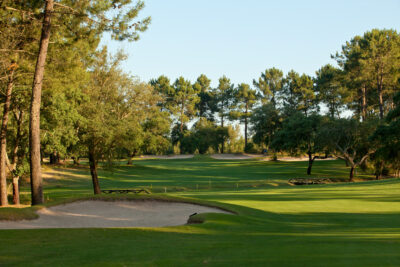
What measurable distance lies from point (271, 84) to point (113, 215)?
93555 mm

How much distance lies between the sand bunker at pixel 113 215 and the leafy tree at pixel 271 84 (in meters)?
89.0

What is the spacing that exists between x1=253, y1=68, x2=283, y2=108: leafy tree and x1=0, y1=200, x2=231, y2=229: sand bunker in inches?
3502

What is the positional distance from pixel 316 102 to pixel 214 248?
88.6 metres

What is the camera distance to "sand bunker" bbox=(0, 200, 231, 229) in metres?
11.8

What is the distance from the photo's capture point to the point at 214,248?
22.4 feet

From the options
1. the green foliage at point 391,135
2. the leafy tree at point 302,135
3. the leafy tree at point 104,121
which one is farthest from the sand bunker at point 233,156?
the leafy tree at point 104,121

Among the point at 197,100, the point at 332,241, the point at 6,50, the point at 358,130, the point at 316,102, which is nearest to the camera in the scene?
the point at 332,241

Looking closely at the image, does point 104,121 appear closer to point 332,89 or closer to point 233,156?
point 332,89

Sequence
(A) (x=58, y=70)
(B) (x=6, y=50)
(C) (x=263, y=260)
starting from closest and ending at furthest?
(C) (x=263, y=260)
(B) (x=6, y=50)
(A) (x=58, y=70)

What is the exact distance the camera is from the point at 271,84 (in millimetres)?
103000

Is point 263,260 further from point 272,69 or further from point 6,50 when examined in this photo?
point 272,69

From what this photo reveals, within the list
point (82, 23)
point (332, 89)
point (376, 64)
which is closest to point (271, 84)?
point (332, 89)

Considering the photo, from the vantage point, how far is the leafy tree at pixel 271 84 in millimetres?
101500

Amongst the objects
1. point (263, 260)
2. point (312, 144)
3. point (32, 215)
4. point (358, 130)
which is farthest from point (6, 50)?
point (312, 144)
